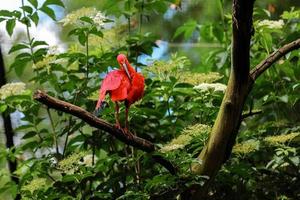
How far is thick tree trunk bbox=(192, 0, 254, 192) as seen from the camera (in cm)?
110

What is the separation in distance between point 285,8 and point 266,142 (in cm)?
145

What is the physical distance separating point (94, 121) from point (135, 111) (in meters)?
0.36

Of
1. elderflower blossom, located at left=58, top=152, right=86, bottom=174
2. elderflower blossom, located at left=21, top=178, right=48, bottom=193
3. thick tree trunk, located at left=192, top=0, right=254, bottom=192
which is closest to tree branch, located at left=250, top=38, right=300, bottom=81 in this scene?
thick tree trunk, located at left=192, top=0, right=254, bottom=192

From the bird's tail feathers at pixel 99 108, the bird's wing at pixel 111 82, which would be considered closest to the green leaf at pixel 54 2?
the bird's tail feathers at pixel 99 108

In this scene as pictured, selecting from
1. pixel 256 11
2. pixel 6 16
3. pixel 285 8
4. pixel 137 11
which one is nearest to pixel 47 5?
pixel 6 16

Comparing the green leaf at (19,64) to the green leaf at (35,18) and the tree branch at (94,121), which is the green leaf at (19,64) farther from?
the tree branch at (94,121)

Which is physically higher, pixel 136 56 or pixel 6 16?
pixel 6 16

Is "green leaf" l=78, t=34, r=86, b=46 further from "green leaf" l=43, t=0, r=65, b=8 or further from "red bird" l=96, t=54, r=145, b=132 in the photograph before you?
"red bird" l=96, t=54, r=145, b=132

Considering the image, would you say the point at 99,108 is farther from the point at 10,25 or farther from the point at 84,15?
the point at 10,25

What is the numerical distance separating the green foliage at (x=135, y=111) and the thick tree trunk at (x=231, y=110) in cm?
10

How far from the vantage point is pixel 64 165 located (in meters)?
1.33

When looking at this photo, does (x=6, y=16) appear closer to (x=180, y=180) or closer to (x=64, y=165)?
(x=64, y=165)

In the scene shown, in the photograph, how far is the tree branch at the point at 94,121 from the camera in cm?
103

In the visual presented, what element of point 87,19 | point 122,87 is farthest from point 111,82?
point 87,19
